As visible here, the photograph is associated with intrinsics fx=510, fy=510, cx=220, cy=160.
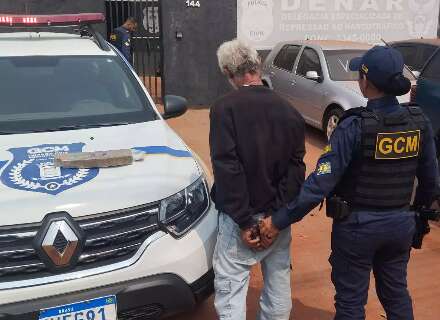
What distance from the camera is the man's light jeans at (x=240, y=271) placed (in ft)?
8.25

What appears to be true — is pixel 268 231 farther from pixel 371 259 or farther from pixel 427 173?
pixel 427 173

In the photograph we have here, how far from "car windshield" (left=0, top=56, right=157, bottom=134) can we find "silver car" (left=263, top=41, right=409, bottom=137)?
3868mm

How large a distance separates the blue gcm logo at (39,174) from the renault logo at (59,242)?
0.52ft

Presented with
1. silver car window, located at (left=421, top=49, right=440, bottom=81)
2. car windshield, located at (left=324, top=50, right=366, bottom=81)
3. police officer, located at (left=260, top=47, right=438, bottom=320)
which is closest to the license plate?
police officer, located at (left=260, top=47, right=438, bottom=320)

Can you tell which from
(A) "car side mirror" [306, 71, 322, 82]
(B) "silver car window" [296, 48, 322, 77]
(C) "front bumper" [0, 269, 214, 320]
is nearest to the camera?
(C) "front bumper" [0, 269, 214, 320]

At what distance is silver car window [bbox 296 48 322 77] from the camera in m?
7.93

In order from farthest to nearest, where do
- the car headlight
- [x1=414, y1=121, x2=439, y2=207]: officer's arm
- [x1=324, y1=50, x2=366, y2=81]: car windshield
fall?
1. [x1=324, y1=50, x2=366, y2=81]: car windshield
2. the car headlight
3. [x1=414, y1=121, x2=439, y2=207]: officer's arm

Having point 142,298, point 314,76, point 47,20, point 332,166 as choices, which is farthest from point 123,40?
point 332,166

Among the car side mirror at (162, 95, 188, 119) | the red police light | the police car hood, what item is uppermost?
the red police light

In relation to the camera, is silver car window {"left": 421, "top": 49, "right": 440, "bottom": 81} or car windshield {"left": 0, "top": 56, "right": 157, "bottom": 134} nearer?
car windshield {"left": 0, "top": 56, "right": 157, "bottom": 134}

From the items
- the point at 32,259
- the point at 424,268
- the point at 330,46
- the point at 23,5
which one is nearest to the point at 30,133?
the point at 32,259

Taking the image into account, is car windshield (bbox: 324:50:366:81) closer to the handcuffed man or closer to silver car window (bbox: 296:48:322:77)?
silver car window (bbox: 296:48:322:77)

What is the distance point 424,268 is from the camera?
3.91 m

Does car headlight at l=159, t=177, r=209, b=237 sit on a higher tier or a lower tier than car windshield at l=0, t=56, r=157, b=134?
lower
